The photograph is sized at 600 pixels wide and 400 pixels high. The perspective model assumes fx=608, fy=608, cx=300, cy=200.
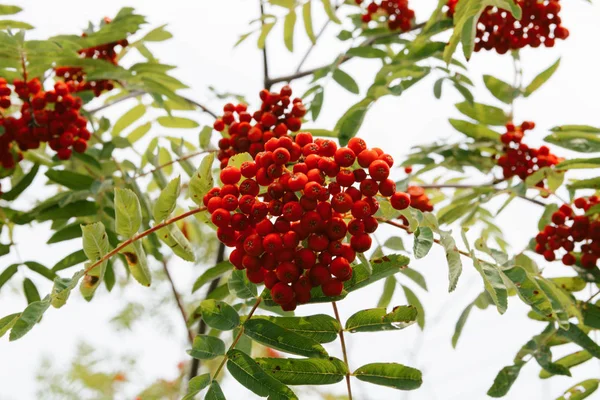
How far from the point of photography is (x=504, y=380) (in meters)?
2.79

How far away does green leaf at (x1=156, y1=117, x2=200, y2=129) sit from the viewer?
13.6 feet

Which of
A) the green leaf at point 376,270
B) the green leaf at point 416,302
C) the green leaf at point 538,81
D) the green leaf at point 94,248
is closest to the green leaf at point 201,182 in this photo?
the green leaf at point 94,248

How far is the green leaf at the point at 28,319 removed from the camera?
162cm

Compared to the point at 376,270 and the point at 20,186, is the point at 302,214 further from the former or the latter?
the point at 20,186

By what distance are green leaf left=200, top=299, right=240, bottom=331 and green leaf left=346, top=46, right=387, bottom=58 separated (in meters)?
2.19

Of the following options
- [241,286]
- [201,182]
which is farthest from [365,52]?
[241,286]

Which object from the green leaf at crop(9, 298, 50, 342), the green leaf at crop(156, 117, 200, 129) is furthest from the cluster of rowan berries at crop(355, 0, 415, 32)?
the green leaf at crop(9, 298, 50, 342)

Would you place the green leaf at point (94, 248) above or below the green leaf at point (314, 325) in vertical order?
above

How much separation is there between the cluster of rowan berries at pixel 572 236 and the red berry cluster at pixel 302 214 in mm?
1651

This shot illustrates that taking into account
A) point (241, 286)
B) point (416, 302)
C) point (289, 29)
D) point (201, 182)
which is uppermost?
point (289, 29)

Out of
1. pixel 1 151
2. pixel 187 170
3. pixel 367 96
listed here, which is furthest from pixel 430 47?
pixel 1 151

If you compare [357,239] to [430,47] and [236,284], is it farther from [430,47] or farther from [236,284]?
[430,47]

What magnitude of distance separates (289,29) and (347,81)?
585 mm

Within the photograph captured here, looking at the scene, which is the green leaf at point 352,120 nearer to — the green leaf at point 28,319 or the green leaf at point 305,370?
the green leaf at point 305,370
